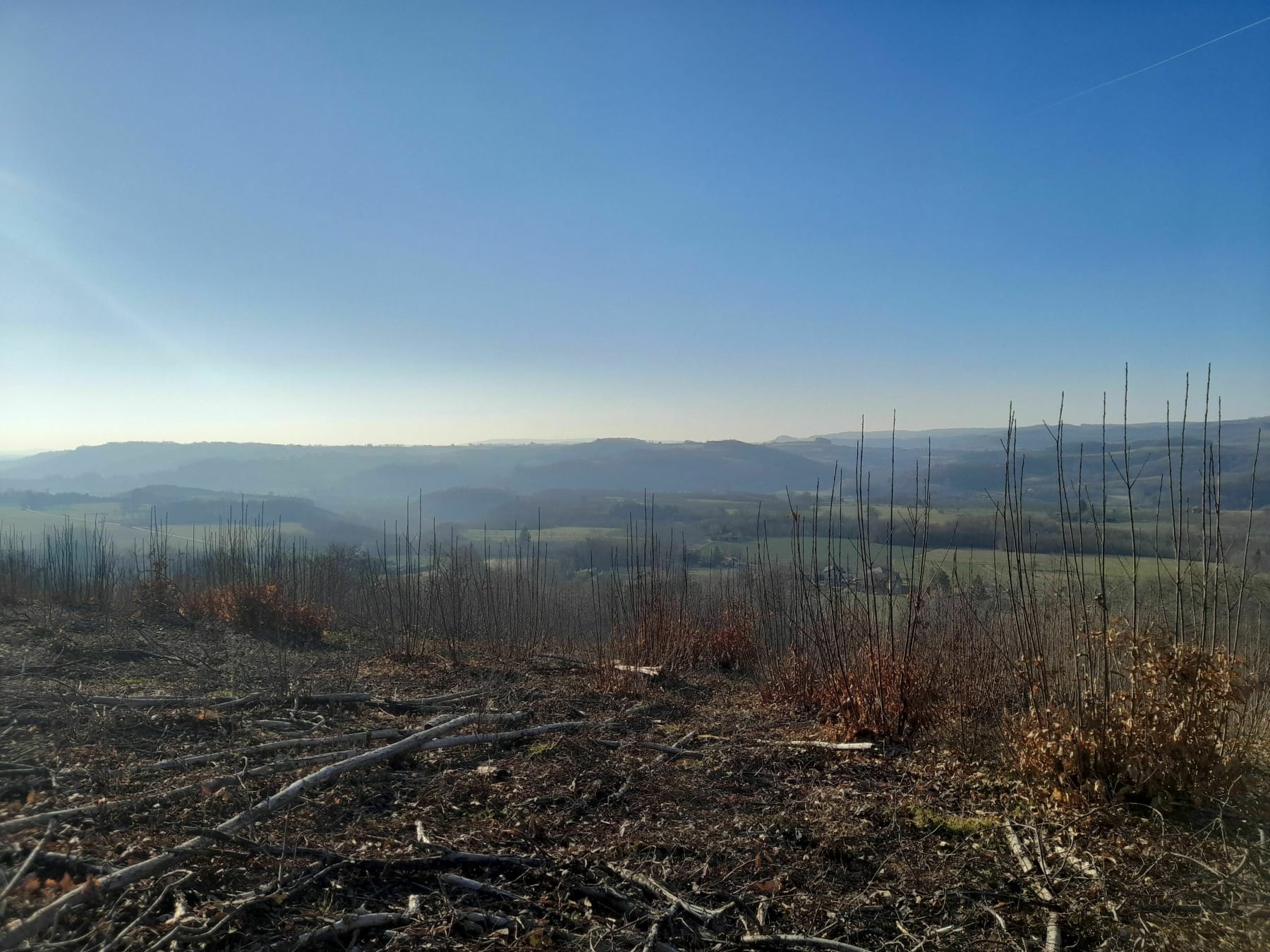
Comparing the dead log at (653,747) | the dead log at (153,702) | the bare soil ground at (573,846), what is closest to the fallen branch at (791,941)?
the bare soil ground at (573,846)

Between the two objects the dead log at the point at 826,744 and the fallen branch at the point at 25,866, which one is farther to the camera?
the dead log at the point at 826,744

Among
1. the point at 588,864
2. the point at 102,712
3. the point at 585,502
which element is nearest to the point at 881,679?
the point at 588,864

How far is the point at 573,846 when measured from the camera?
346 cm

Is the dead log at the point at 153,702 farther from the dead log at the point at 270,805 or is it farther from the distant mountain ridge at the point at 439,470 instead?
the distant mountain ridge at the point at 439,470

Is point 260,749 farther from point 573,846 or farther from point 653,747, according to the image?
point 653,747

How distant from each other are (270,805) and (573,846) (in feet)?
5.03

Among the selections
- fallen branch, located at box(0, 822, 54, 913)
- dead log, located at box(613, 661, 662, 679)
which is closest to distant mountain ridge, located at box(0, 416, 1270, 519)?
dead log, located at box(613, 661, 662, 679)

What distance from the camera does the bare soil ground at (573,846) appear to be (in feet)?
8.75

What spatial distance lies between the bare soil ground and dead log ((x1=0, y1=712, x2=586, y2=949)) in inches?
1.0

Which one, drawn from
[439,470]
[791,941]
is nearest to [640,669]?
[791,941]

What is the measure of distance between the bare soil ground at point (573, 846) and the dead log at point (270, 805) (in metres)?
0.03

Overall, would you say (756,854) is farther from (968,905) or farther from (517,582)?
(517,582)

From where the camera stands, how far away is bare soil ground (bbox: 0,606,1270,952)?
267cm

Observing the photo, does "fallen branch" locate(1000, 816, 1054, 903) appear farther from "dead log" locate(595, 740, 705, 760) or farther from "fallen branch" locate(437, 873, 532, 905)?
"fallen branch" locate(437, 873, 532, 905)
